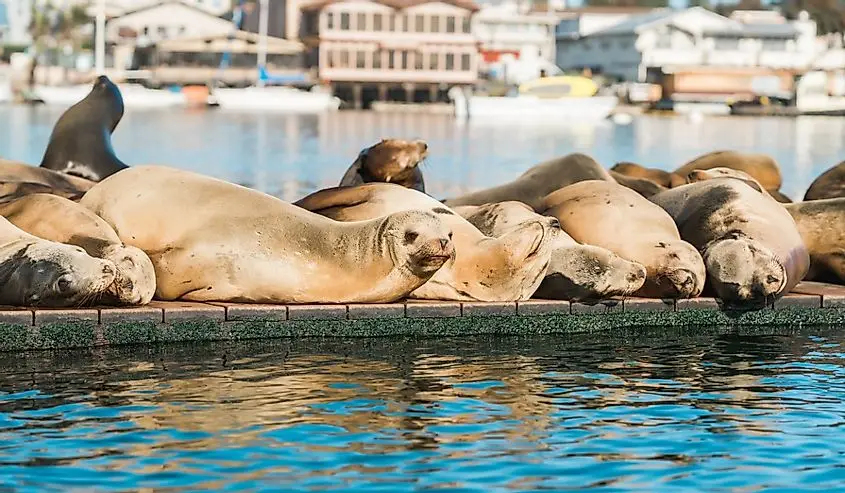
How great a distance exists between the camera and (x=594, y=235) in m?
11.6

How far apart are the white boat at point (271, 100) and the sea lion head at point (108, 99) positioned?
83.4 meters

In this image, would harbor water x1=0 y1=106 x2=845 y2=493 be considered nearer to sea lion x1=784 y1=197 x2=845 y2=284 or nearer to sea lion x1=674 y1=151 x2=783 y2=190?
sea lion x1=784 y1=197 x2=845 y2=284

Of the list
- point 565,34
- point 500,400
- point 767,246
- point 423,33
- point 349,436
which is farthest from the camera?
point 565,34

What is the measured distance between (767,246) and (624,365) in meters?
1.94

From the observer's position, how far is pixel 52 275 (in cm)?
959

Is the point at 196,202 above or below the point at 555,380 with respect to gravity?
above

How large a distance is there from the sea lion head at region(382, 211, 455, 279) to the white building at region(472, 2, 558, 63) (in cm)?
13204

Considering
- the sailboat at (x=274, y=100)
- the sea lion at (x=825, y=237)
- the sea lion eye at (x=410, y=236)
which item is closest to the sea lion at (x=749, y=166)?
the sea lion at (x=825, y=237)

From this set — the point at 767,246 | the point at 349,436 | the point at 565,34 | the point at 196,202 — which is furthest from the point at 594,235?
the point at 565,34

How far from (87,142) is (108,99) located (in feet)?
3.98

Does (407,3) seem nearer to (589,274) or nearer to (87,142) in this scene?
(87,142)

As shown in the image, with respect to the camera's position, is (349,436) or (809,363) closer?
(349,436)

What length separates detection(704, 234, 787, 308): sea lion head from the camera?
11.1 metres

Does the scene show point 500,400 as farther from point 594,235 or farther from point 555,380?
point 594,235
